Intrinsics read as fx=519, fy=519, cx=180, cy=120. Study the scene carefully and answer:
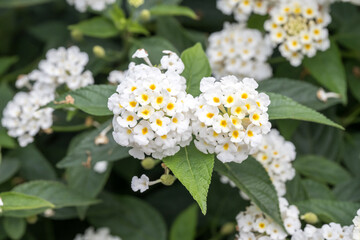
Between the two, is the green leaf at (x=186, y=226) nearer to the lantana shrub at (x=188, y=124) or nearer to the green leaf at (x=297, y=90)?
the lantana shrub at (x=188, y=124)

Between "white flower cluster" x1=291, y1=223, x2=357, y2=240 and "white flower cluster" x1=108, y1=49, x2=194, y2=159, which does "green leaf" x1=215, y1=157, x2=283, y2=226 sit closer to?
"white flower cluster" x1=291, y1=223, x2=357, y2=240

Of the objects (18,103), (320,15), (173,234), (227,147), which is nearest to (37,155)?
(18,103)

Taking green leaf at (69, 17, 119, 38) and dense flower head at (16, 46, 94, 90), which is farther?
green leaf at (69, 17, 119, 38)

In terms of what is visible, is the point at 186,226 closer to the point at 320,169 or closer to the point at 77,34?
the point at 320,169

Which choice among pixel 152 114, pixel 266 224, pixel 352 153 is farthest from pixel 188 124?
pixel 352 153

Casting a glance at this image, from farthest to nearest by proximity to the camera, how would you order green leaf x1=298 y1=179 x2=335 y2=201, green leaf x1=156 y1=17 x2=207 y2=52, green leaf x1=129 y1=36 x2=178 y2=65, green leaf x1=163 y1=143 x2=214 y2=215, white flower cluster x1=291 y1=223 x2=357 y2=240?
green leaf x1=156 y1=17 x2=207 y2=52
green leaf x1=129 y1=36 x2=178 y2=65
green leaf x1=298 y1=179 x2=335 y2=201
white flower cluster x1=291 y1=223 x2=357 y2=240
green leaf x1=163 y1=143 x2=214 y2=215

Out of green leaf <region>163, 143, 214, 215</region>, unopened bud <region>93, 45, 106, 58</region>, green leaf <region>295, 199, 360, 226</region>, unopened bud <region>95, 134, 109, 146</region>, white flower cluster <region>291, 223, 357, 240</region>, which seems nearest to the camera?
green leaf <region>163, 143, 214, 215</region>

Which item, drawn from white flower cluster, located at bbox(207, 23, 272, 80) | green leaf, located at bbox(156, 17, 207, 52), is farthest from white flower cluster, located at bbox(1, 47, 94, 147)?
white flower cluster, located at bbox(207, 23, 272, 80)

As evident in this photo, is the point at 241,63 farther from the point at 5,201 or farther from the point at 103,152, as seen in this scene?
the point at 5,201
